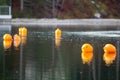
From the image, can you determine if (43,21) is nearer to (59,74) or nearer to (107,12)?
(107,12)

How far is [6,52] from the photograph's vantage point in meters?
30.1

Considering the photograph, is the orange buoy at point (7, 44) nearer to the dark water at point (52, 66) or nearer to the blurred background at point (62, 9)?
the dark water at point (52, 66)

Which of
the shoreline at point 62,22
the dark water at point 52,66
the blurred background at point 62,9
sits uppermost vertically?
the blurred background at point 62,9

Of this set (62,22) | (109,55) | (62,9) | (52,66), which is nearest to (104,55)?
(109,55)

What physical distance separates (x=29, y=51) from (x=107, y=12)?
5878 centimetres

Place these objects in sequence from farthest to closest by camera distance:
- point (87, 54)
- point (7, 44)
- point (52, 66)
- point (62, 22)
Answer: point (62, 22) < point (7, 44) < point (87, 54) < point (52, 66)

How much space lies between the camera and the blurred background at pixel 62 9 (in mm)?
80875

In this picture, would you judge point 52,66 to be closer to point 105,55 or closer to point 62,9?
point 105,55

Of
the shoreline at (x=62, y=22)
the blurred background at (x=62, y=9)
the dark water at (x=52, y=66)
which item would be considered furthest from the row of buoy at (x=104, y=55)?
the blurred background at (x=62, y=9)

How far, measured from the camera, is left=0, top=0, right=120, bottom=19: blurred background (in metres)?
80.9

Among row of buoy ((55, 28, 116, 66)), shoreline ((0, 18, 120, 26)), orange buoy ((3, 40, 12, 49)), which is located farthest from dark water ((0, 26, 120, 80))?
shoreline ((0, 18, 120, 26))

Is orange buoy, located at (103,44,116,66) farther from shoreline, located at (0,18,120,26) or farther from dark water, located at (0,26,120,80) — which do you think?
shoreline, located at (0,18,120,26)

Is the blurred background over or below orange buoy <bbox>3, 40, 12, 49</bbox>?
over

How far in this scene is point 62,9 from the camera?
8512 cm
